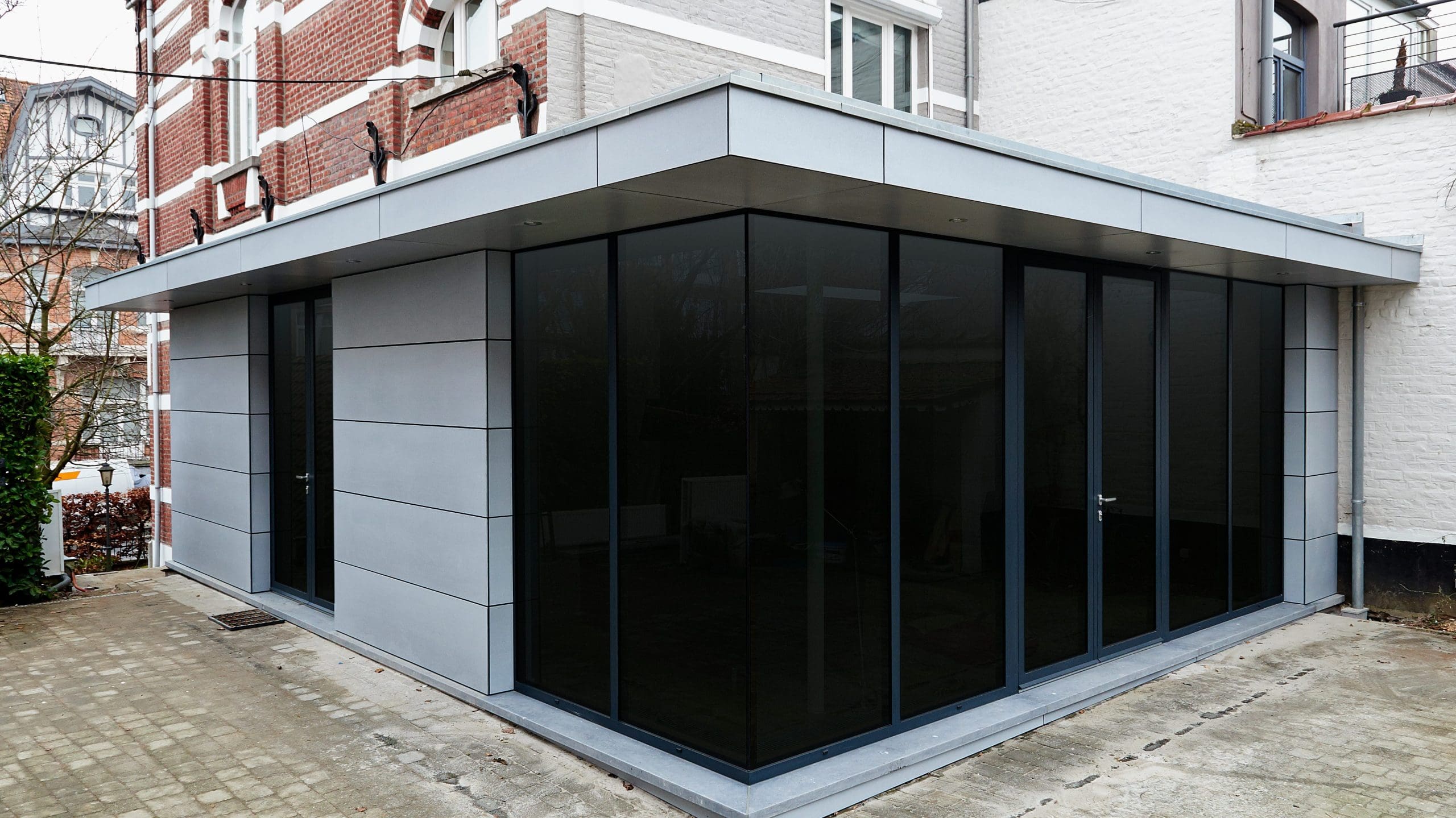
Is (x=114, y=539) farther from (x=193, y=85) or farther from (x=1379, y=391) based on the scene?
(x=1379, y=391)

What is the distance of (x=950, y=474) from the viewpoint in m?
5.83

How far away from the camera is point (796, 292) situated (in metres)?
4.89

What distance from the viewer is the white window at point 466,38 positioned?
7453mm

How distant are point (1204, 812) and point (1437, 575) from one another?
5540 millimetres

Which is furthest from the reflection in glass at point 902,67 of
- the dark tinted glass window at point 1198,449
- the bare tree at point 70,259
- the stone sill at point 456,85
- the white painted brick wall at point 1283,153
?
the bare tree at point 70,259

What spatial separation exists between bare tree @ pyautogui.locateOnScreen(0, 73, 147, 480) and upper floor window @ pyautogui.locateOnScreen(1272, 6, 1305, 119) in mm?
14095

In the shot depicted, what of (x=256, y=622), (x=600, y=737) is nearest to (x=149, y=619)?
Result: (x=256, y=622)

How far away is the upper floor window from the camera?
420 inches

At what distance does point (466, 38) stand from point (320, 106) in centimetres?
211

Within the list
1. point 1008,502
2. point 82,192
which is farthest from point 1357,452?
point 82,192

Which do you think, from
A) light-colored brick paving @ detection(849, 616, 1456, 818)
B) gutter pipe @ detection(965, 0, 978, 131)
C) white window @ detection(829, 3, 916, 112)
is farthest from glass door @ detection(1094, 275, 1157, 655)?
gutter pipe @ detection(965, 0, 978, 131)

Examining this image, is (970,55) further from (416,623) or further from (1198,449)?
(416,623)

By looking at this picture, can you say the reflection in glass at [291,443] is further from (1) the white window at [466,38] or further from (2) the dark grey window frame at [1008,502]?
(2) the dark grey window frame at [1008,502]

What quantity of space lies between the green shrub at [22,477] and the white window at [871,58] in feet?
27.8
